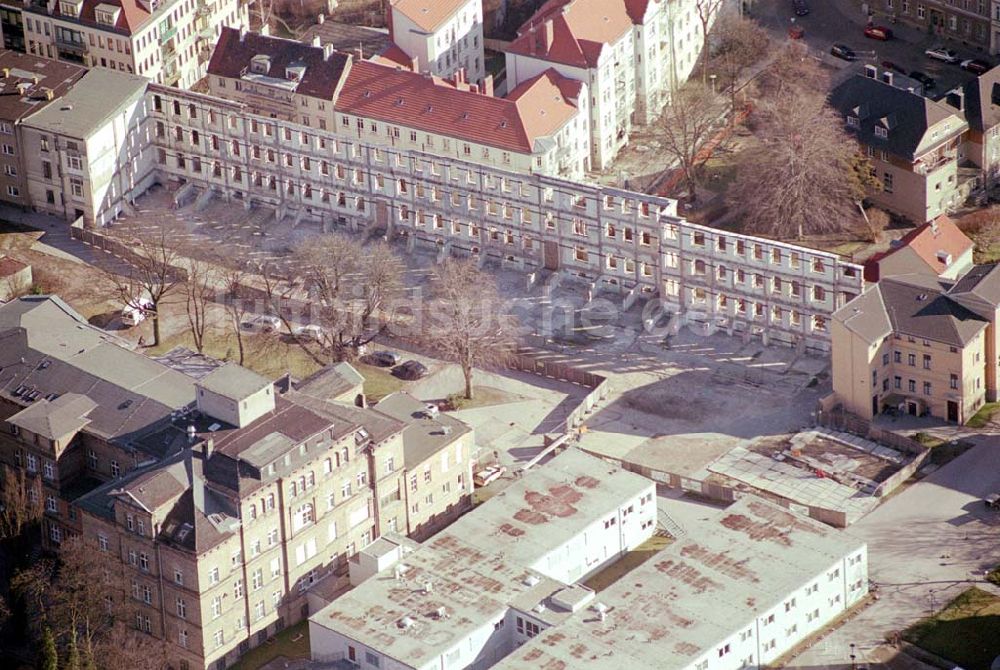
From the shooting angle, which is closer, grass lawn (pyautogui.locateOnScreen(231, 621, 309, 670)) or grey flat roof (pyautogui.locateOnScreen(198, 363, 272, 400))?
grass lawn (pyautogui.locateOnScreen(231, 621, 309, 670))

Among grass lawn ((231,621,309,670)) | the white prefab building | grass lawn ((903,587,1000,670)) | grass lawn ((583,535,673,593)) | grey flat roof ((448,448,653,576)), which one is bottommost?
grass lawn ((231,621,309,670))

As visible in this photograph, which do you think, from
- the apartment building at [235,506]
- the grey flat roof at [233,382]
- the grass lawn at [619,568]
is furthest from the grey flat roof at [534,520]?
the grey flat roof at [233,382]

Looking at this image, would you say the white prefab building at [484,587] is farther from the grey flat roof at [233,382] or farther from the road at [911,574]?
the road at [911,574]

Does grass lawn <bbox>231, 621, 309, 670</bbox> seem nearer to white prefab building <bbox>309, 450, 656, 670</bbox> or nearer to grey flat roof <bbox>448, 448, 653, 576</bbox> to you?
white prefab building <bbox>309, 450, 656, 670</bbox>

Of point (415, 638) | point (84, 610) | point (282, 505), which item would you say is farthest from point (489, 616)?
point (84, 610)

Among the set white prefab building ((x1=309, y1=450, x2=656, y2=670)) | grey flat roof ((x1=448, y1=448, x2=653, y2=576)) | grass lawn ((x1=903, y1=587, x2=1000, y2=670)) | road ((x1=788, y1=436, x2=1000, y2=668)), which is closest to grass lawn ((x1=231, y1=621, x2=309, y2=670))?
white prefab building ((x1=309, y1=450, x2=656, y2=670))

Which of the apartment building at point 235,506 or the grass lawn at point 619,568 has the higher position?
the apartment building at point 235,506
